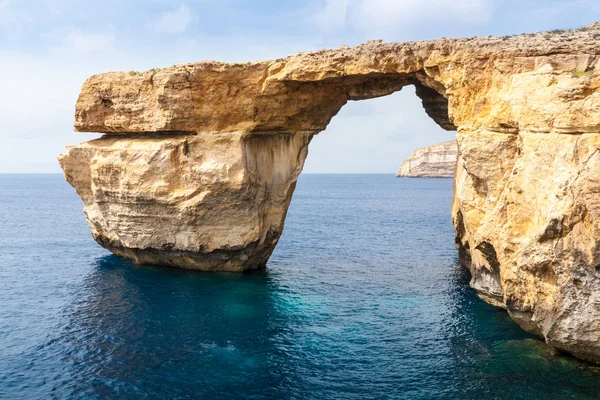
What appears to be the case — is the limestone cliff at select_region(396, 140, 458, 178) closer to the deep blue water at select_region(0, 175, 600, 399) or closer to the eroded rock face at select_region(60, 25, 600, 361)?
the deep blue water at select_region(0, 175, 600, 399)

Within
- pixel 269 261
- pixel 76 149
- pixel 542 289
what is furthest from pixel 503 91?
pixel 76 149

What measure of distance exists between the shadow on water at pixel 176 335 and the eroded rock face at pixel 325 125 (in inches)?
130

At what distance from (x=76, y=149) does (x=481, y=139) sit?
85.4 ft

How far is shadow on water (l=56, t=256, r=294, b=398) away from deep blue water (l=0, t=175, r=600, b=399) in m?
0.08

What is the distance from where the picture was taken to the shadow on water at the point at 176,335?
1961cm

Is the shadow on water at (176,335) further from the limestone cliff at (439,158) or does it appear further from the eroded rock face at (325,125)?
the limestone cliff at (439,158)

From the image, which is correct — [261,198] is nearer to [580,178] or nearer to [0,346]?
[0,346]


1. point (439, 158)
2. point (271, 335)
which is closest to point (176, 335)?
point (271, 335)

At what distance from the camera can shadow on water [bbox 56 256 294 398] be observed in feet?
64.3

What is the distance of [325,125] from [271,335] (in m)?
15.8

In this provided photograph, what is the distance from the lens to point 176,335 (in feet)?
78.8

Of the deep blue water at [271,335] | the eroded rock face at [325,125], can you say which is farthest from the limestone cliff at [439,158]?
the eroded rock face at [325,125]

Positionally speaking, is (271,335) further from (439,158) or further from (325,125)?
(439,158)

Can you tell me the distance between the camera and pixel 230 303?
28453 mm
